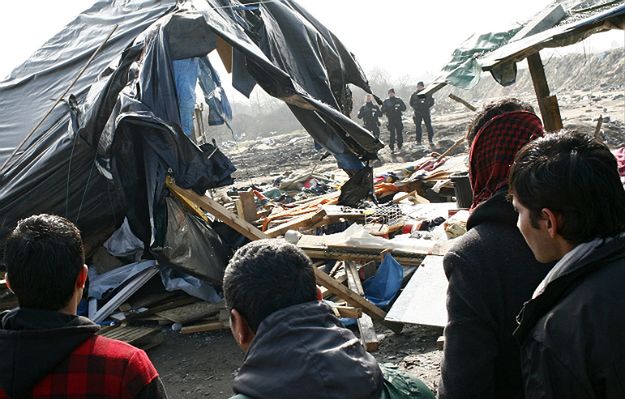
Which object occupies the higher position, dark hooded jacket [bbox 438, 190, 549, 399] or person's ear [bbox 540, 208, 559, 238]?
person's ear [bbox 540, 208, 559, 238]

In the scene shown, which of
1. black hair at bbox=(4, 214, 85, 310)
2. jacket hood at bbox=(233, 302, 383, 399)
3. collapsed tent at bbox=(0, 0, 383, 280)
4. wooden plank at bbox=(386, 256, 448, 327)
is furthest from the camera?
collapsed tent at bbox=(0, 0, 383, 280)

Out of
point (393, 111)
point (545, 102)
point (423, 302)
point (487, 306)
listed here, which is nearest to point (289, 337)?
point (487, 306)

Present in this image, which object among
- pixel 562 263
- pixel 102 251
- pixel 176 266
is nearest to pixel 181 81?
pixel 176 266

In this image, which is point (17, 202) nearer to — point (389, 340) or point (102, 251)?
point (102, 251)

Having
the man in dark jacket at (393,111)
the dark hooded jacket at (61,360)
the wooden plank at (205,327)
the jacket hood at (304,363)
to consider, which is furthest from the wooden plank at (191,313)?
the man in dark jacket at (393,111)

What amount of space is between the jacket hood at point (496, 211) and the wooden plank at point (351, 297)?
323 cm

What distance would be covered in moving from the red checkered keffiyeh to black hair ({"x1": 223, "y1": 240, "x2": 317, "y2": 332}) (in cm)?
80

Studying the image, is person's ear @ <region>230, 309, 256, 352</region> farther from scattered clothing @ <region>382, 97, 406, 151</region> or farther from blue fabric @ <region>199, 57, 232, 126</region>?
scattered clothing @ <region>382, 97, 406, 151</region>

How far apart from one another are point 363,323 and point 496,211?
3299 millimetres

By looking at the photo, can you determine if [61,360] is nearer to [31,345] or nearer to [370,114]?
[31,345]

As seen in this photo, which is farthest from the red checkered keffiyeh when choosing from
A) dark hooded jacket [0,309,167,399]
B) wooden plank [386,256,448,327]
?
wooden plank [386,256,448,327]

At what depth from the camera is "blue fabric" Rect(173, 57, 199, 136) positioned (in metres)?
5.74

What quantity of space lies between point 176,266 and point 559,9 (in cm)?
602

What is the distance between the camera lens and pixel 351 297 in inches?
204
